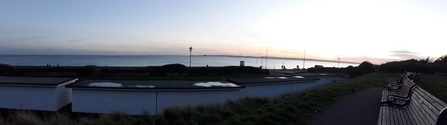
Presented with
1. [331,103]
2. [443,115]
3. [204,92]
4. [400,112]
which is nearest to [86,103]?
[204,92]

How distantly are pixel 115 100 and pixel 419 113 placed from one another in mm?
12601

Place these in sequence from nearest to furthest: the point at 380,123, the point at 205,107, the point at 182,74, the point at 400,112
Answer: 1. the point at 380,123
2. the point at 400,112
3. the point at 205,107
4. the point at 182,74

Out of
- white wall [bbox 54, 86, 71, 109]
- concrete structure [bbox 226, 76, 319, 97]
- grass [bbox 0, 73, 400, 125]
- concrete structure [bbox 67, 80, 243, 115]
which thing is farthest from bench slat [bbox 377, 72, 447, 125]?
white wall [bbox 54, 86, 71, 109]

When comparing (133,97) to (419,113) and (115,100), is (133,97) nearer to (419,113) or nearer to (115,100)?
(115,100)

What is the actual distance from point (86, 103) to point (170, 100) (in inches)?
161

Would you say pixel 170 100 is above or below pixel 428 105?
below

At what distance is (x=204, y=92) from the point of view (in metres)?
14.7

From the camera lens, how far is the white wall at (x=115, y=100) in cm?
1427

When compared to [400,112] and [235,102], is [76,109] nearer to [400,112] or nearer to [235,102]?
[235,102]

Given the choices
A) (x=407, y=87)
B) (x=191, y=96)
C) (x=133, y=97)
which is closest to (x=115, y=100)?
(x=133, y=97)

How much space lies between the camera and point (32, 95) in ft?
49.0

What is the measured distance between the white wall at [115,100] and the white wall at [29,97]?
4.15 feet

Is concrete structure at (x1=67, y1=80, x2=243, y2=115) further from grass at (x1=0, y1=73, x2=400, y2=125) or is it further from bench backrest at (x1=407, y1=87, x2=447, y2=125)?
bench backrest at (x1=407, y1=87, x2=447, y2=125)

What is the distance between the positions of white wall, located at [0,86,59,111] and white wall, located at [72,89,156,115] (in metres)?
1.27
